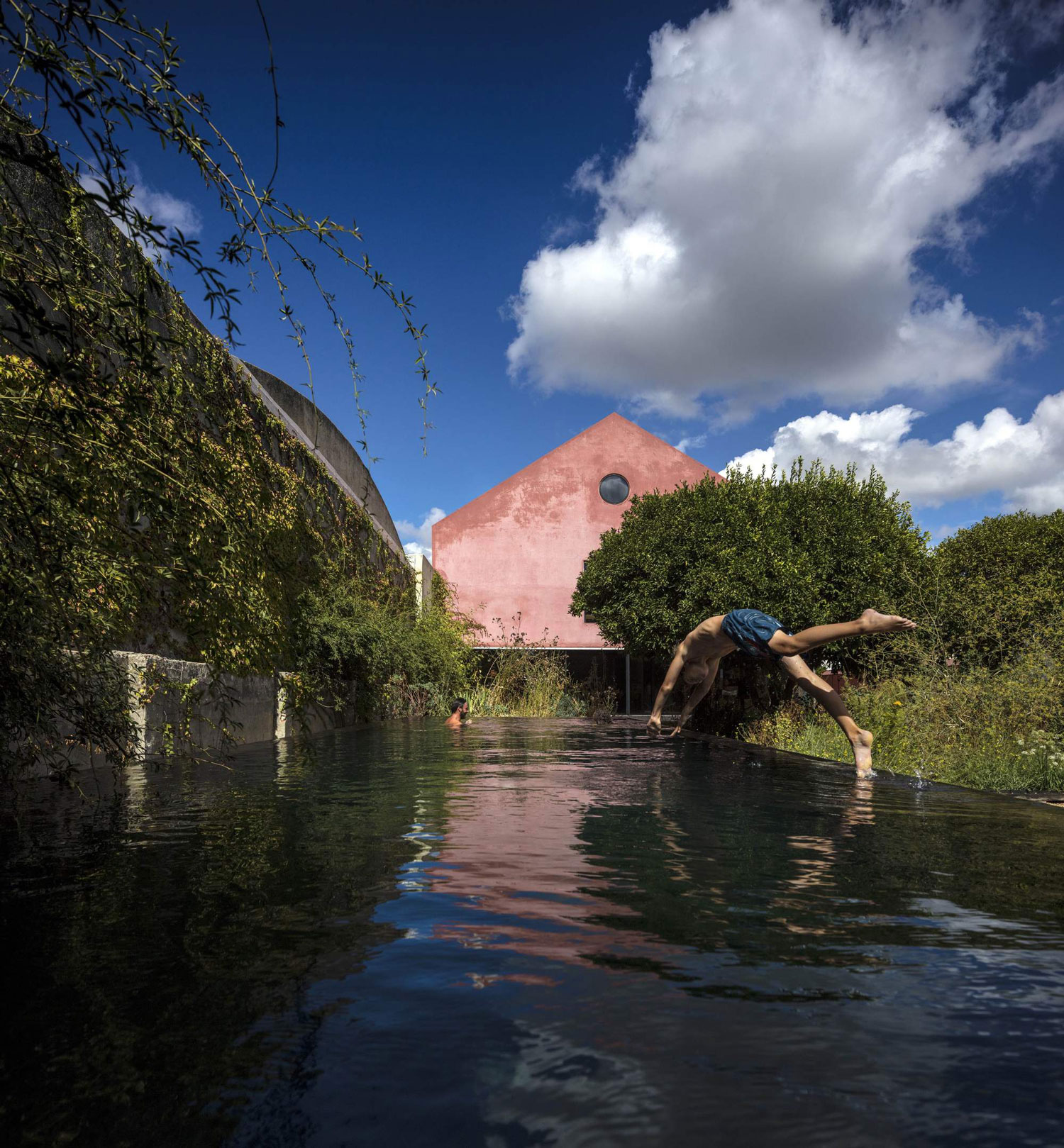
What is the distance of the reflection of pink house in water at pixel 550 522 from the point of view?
87.0ft

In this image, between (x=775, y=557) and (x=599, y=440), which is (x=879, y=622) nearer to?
(x=775, y=557)

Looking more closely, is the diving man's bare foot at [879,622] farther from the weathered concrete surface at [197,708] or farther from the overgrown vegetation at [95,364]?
the weathered concrete surface at [197,708]

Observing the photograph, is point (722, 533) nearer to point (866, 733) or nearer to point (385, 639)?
point (385, 639)

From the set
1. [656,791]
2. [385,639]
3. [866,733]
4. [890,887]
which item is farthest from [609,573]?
[890,887]

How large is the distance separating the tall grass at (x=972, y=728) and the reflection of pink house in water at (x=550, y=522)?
16156 mm

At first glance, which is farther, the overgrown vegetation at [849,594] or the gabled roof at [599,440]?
the gabled roof at [599,440]

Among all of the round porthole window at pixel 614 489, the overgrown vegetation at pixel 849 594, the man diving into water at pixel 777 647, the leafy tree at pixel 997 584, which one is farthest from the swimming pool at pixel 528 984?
the round porthole window at pixel 614 489

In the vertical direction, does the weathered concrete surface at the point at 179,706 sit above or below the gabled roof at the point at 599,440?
below

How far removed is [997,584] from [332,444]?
1531cm

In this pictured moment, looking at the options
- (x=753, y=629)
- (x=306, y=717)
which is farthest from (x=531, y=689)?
(x=753, y=629)

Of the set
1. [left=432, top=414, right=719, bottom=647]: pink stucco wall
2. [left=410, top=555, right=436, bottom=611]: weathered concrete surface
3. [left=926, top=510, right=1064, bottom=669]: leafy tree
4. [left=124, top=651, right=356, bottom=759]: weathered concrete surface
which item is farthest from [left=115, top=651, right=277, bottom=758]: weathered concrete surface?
[left=432, top=414, right=719, bottom=647]: pink stucco wall

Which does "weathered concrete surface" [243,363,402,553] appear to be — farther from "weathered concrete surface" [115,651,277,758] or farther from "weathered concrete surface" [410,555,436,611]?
"weathered concrete surface" [115,651,277,758]

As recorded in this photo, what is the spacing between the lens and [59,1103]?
1.42 m

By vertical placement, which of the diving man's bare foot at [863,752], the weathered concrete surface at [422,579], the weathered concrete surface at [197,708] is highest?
the weathered concrete surface at [422,579]
